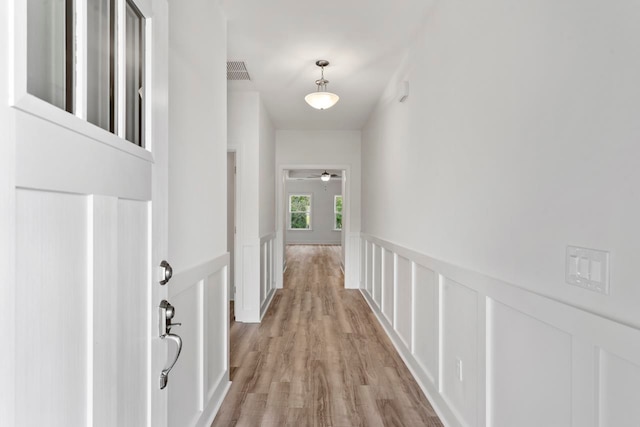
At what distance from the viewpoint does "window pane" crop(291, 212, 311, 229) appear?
549 inches

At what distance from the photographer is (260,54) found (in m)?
3.05

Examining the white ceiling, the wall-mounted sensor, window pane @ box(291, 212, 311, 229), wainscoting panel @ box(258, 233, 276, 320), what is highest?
the white ceiling

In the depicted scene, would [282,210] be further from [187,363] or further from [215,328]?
[187,363]

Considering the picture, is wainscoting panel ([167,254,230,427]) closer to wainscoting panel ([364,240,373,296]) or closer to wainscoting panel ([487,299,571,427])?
A: wainscoting panel ([487,299,571,427])

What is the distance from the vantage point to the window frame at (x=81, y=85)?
0.52 meters

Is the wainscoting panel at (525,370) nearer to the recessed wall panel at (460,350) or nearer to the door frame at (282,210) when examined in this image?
the recessed wall panel at (460,350)

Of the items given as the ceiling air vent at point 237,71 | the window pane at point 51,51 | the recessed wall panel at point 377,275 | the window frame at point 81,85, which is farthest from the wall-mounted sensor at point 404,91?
the window pane at point 51,51

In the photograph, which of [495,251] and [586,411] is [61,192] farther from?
[495,251]

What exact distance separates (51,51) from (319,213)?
13.3 meters

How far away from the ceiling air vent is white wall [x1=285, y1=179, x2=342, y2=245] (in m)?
10.2

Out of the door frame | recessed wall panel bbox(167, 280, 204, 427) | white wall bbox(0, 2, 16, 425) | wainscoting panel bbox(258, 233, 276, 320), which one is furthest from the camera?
the door frame

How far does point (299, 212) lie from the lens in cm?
1398

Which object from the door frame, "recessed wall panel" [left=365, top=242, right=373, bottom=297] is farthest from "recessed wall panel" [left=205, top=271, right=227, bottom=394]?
the door frame

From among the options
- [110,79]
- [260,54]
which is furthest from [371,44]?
[110,79]
